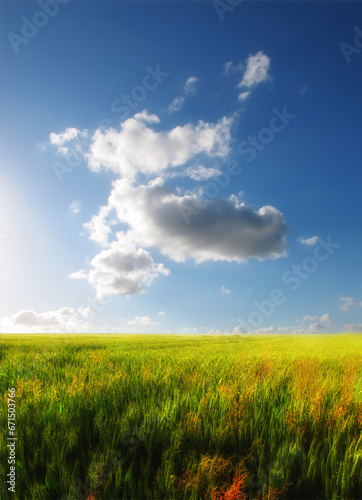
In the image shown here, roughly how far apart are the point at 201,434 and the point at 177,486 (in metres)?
0.65

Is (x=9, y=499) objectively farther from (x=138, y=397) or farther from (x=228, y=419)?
(x=228, y=419)

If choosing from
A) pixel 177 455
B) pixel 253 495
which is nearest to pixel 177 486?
pixel 177 455

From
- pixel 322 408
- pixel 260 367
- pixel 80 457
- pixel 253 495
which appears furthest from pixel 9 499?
pixel 260 367

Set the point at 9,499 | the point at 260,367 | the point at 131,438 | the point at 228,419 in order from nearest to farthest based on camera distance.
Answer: the point at 9,499 < the point at 131,438 < the point at 228,419 < the point at 260,367

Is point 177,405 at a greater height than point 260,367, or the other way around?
point 177,405

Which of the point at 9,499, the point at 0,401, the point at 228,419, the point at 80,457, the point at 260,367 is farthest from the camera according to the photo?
the point at 260,367

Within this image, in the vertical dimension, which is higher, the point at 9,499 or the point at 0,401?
the point at 0,401

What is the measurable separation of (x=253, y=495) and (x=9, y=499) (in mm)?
1915

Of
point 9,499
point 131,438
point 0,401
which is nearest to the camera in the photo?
point 9,499

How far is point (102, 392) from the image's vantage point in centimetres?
392

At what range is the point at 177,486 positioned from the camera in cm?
213

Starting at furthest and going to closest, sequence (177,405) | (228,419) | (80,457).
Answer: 1. (177,405)
2. (228,419)
3. (80,457)

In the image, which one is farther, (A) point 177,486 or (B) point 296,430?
(B) point 296,430

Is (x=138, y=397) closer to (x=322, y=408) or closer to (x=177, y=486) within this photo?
(x=177, y=486)
